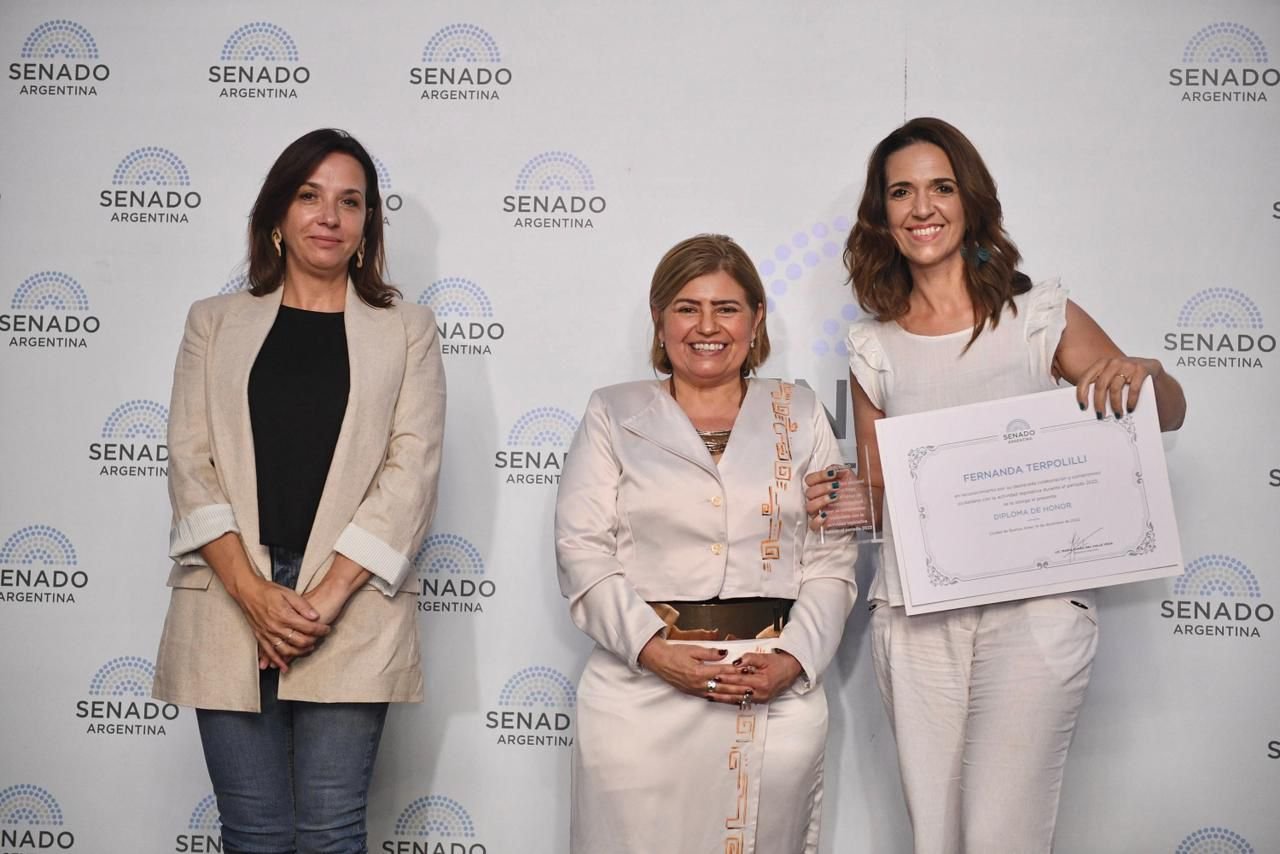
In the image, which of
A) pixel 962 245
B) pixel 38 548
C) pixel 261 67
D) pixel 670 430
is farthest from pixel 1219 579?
pixel 38 548

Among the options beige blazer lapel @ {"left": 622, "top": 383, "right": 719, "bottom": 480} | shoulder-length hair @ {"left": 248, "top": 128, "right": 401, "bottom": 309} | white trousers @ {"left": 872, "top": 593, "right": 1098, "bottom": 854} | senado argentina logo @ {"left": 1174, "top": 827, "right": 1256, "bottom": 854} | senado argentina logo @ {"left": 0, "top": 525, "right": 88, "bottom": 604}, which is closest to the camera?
white trousers @ {"left": 872, "top": 593, "right": 1098, "bottom": 854}

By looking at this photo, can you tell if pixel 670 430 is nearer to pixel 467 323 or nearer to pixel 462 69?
pixel 467 323

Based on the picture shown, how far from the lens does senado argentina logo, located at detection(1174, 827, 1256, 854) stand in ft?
10.1

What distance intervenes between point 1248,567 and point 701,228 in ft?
5.68

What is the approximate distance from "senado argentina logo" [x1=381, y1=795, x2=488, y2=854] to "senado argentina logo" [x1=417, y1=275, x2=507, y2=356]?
1250 mm

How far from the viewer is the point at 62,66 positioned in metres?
3.40

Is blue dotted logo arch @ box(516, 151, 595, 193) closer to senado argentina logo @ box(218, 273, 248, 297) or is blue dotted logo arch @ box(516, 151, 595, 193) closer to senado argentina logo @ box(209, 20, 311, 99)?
senado argentina logo @ box(209, 20, 311, 99)

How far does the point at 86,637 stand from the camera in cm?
329

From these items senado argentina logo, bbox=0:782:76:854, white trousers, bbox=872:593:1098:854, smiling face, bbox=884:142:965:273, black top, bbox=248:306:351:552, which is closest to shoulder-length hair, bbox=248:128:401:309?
black top, bbox=248:306:351:552

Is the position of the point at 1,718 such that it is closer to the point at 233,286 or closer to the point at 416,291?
the point at 233,286

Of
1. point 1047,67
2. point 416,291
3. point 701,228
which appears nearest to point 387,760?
point 416,291

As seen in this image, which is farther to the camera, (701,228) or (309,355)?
(701,228)

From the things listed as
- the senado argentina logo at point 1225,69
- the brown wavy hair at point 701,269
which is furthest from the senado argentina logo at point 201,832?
the senado argentina logo at point 1225,69

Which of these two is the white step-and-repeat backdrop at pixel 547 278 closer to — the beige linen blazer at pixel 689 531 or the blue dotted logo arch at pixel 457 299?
the blue dotted logo arch at pixel 457 299
